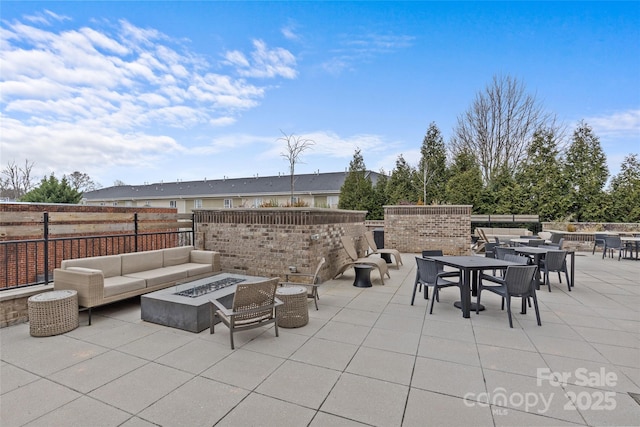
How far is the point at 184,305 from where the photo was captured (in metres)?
3.84

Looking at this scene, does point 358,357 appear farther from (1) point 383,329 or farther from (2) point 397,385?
(1) point 383,329

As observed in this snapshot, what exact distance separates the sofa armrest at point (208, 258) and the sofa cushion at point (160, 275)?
59cm

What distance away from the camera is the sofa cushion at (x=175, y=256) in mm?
5965

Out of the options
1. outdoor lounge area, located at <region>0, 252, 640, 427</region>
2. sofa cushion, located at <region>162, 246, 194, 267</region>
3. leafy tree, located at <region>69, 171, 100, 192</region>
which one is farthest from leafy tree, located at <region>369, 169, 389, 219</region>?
leafy tree, located at <region>69, 171, 100, 192</region>

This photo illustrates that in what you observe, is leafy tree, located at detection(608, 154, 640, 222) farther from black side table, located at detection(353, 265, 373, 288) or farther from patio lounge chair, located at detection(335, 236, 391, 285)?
black side table, located at detection(353, 265, 373, 288)

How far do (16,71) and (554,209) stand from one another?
2063cm

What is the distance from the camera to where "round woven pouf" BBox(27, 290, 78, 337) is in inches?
140

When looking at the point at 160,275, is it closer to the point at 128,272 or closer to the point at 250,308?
the point at 128,272

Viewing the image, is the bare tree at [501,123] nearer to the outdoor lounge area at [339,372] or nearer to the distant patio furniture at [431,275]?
the distant patio furniture at [431,275]

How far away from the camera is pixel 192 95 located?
34.0ft

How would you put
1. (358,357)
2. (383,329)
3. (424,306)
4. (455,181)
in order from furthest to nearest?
(455,181), (424,306), (383,329), (358,357)

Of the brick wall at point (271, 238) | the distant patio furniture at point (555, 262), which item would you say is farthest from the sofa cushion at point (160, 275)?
the distant patio furniture at point (555, 262)

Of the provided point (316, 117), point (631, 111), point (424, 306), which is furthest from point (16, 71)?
point (631, 111)

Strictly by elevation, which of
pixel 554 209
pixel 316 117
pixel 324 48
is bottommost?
pixel 554 209
